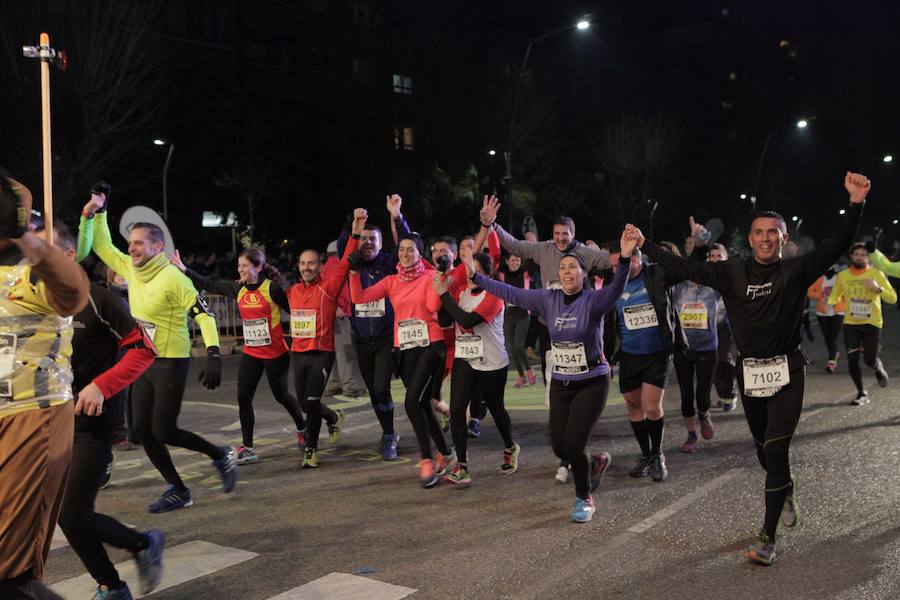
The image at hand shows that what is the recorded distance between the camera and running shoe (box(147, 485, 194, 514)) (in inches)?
249

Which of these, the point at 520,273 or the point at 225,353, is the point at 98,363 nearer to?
the point at 520,273

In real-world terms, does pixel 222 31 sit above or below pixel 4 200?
above

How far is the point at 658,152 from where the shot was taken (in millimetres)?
53062

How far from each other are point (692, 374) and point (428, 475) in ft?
9.37

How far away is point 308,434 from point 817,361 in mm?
10343

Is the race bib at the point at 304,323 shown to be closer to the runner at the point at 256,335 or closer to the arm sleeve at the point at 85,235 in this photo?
the runner at the point at 256,335

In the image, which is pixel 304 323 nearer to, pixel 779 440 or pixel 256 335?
pixel 256 335

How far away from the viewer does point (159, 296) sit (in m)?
6.26

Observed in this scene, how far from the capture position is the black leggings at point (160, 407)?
20.1ft

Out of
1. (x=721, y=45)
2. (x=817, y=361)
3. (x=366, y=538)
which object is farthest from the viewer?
(x=721, y=45)

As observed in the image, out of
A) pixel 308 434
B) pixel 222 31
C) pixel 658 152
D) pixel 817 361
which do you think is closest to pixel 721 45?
pixel 658 152

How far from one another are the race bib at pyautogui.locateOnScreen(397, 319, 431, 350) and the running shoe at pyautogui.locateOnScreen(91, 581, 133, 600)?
324 cm

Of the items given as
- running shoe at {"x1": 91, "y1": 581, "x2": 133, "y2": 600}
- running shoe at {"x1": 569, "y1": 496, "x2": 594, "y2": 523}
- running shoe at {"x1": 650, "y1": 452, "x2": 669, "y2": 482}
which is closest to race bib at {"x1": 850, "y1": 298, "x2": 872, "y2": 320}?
running shoe at {"x1": 650, "y1": 452, "x2": 669, "y2": 482}

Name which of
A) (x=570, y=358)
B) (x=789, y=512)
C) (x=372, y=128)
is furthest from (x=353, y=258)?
(x=372, y=128)
